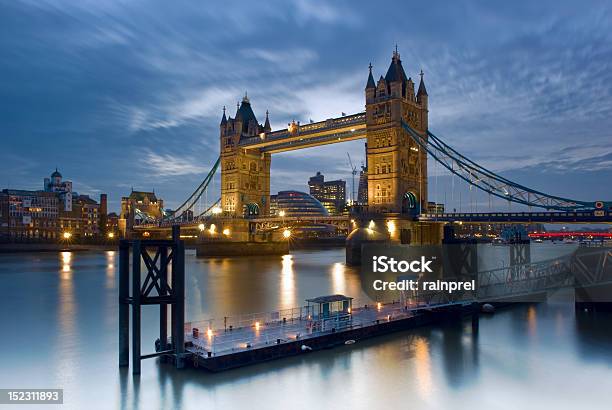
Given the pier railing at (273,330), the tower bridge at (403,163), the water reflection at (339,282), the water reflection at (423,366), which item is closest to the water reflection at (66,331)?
the pier railing at (273,330)

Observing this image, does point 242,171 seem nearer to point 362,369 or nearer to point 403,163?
point 403,163

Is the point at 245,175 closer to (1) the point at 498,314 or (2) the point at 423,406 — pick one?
(1) the point at 498,314

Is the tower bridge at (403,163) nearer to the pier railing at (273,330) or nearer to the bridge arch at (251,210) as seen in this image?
the bridge arch at (251,210)

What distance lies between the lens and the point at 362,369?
19.5 meters

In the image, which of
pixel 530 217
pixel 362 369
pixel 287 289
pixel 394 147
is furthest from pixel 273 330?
pixel 394 147

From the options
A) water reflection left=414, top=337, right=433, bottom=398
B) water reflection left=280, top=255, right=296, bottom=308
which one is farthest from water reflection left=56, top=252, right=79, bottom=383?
water reflection left=280, top=255, right=296, bottom=308

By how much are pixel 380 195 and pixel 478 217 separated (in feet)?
39.5

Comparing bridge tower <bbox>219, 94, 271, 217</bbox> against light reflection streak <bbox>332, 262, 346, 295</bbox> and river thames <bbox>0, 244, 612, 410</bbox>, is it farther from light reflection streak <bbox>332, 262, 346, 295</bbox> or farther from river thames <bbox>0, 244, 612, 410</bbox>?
river thames <bbox>0, 244, 612, 410</bbox>

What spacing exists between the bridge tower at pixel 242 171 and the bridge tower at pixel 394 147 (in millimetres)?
31321

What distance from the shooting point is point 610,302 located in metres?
30.4

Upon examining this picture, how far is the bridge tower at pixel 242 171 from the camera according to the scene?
89.8 metres

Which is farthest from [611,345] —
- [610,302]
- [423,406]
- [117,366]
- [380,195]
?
[380,195]

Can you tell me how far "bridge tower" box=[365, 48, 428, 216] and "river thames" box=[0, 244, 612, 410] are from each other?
98.9ft

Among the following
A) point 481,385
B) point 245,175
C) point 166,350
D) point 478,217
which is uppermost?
point 245,175
